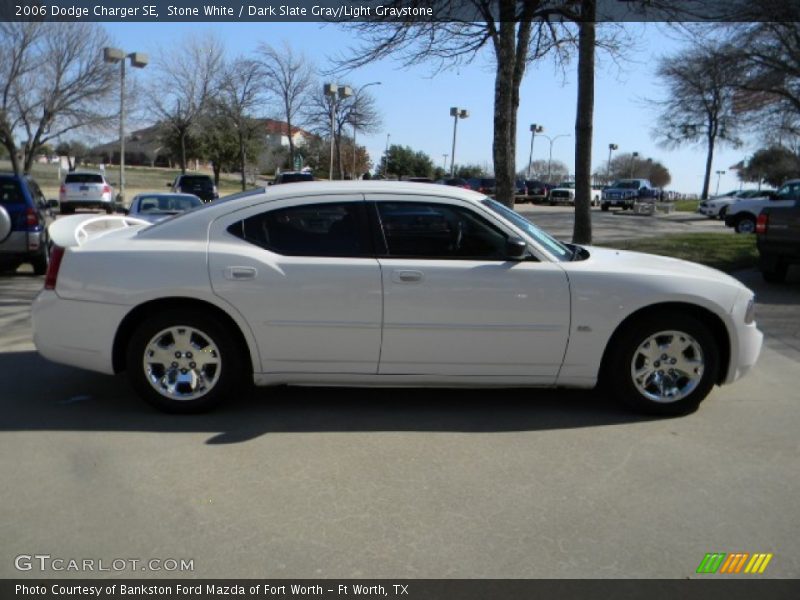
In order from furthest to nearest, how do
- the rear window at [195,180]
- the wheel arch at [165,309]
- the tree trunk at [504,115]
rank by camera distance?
the rear window at [195,180] < the tree trunk at [504,115] < the wheel arch at [165,309]

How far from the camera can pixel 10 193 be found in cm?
1066

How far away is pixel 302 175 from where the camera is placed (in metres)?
24.7

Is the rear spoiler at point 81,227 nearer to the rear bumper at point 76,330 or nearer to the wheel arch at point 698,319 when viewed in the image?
the rear bumper at point 76,330

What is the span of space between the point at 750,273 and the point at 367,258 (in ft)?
32.8

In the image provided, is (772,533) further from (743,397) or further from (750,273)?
(750,273)

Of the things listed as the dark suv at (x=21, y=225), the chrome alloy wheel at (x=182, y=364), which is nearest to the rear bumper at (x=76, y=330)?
the chrome alloy wheel at (x=182, y=364)

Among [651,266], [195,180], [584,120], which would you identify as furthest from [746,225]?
[651,266]

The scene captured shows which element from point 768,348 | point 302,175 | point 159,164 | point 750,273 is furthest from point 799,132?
point 159,164

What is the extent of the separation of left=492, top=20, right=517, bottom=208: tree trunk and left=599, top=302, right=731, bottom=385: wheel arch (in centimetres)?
720

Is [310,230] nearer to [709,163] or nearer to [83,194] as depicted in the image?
[83,194]

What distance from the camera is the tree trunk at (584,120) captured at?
12.8m

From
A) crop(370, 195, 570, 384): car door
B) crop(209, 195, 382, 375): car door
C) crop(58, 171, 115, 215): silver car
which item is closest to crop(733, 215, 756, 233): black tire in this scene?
crop(58, 171, 115, 215): silver car

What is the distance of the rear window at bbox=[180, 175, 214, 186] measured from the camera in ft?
82.8

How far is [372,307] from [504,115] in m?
7.68
